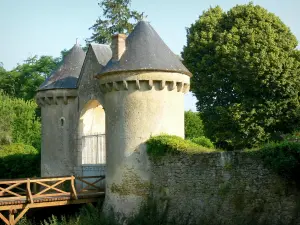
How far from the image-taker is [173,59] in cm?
1605

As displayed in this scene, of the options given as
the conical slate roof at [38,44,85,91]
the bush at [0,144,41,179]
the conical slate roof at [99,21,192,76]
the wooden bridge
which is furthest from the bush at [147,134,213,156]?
the bush at [0,144,41,179]

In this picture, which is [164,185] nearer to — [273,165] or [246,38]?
[273,165]

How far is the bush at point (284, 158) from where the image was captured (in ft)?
34.7

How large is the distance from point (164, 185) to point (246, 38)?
518 inches

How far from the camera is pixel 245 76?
950 inches

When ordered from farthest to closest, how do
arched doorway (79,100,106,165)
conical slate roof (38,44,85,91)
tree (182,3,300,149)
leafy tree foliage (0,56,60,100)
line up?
leafy tree foliage (0,56,60,100), tree (182,3,300,149), conical slate roof (38,44,85,91), arched doorway (79,100,106,165)

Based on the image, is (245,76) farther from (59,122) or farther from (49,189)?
(49,189)

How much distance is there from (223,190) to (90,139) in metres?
8.06

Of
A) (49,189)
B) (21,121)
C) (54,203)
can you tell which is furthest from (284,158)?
(21,121)

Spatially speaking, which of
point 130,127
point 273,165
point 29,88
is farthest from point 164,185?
point 29,88

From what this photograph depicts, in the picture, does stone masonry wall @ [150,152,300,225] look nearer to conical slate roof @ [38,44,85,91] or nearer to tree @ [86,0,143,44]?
conical slate roof @ [38,44,85,91]

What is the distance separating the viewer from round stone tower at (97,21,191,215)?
49.6 feet

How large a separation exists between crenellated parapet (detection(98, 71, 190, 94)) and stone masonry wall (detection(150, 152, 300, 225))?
2455 millimetres

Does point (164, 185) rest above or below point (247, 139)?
below
